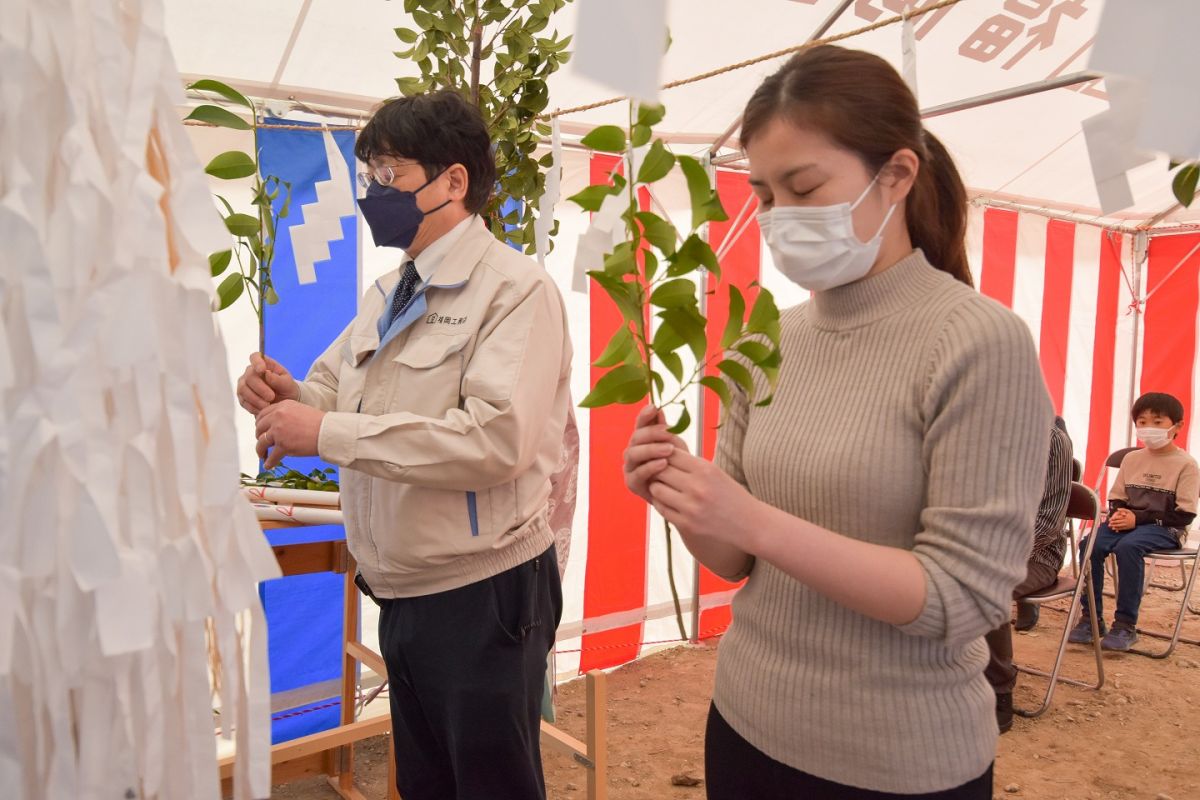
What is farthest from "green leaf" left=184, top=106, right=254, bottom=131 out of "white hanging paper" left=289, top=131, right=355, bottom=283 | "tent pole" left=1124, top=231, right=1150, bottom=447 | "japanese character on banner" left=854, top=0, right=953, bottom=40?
"tent pole" left=1124, top=231, right=1150, bottom=447

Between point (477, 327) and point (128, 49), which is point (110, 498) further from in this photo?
point (477, 327)

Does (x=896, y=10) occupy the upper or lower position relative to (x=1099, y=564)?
upper

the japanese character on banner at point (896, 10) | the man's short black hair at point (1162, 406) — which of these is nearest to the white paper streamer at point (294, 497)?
the japanese character on banner at point (896, 10)

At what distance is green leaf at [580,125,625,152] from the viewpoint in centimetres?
72

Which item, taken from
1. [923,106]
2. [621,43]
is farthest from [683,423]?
[923,106]

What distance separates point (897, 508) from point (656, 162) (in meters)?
0.42

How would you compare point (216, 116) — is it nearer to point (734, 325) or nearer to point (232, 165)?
point (232, 165)

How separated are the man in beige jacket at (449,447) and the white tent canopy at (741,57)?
4.14 feet

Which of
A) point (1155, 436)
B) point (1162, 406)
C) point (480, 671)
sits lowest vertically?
point (1155, 436)

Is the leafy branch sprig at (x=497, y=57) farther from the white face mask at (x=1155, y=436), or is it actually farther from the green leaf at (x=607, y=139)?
the white face mask at (x=1155, y=436)

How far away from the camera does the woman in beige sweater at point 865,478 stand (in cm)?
79

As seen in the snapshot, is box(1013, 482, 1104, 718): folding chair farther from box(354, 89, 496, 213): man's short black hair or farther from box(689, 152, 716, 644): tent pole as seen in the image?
box(354, 89, 496, 213): man's short black hair

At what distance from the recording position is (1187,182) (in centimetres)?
78

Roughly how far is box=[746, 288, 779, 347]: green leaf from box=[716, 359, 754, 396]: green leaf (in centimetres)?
4
